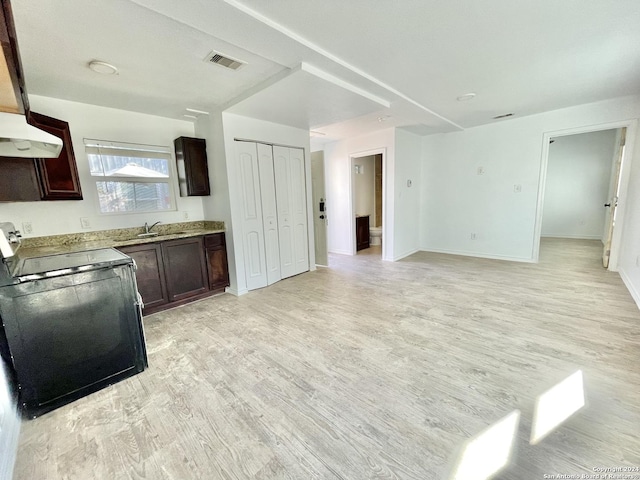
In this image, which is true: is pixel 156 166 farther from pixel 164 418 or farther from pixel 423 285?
pixel 423 285

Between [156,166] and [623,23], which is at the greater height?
[623,23]

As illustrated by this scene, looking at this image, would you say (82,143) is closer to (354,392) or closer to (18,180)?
(18,180)

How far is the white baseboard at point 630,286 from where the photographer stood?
9.37 ft

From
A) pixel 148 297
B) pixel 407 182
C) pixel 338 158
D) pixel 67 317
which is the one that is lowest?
pixel 148 297

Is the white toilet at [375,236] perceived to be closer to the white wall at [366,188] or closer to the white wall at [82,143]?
the white wall at [366,188]

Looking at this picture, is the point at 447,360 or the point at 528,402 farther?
the point at 447,360

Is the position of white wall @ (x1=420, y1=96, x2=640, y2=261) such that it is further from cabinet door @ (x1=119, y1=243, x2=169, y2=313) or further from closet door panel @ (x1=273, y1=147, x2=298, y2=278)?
cabinet door @ (x1=119, y1=243, x2=169, y2=313)

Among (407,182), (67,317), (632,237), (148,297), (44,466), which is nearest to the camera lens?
(44,466)

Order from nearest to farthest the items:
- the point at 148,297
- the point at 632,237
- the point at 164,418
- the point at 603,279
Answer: the point at 164,418, the point at 148,297, the point at 632,237, the point at 603,279

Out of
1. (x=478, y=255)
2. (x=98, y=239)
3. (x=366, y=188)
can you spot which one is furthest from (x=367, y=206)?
(x=98, y=239)

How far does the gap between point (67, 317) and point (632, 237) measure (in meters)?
6.00

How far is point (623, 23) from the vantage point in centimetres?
190

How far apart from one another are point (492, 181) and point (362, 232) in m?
2.81

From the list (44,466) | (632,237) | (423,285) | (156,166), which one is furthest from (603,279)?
(156,166)
